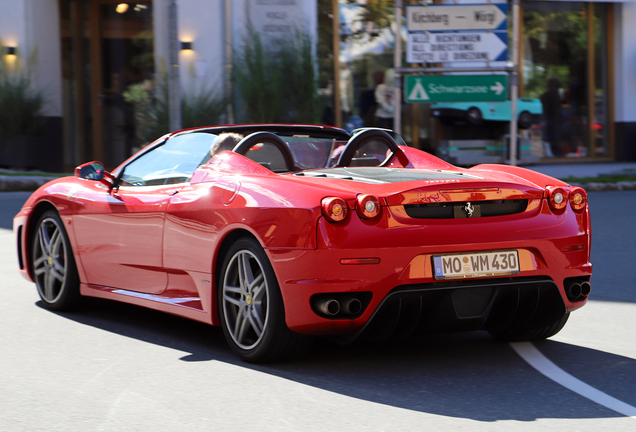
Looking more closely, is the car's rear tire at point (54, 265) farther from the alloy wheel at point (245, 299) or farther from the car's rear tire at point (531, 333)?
the car's rear tire at point (531, 333)

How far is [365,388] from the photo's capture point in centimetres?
423

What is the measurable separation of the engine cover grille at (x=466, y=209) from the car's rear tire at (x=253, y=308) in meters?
0.74

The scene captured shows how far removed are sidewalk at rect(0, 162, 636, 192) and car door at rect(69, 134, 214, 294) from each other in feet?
33.8

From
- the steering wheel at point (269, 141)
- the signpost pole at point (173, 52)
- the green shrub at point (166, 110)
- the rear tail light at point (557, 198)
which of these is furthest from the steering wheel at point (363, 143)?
the green shrub at point (166, 110)

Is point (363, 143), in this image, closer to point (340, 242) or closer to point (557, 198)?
point (557, 198)

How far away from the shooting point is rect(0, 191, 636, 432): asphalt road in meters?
3.77

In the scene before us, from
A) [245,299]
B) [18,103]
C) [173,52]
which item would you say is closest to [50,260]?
[245,299]

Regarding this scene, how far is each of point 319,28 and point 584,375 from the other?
15.7 meters

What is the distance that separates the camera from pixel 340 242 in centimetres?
427

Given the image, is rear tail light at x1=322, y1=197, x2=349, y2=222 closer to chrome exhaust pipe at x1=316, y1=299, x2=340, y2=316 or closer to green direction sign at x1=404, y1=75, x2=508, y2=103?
chrome exhaust pipe at x1=316, y1=299, x2=340, y2=316

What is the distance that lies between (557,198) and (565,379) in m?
0.90

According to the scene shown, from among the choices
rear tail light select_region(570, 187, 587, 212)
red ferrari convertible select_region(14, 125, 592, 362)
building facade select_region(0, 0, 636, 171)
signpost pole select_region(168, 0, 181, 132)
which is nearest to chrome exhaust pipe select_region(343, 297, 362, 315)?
red ferrari convertible select_region(14, 125, 592, 362)

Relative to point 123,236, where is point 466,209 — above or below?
above

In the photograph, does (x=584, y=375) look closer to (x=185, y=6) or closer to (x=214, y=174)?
(x=214, y=174)
